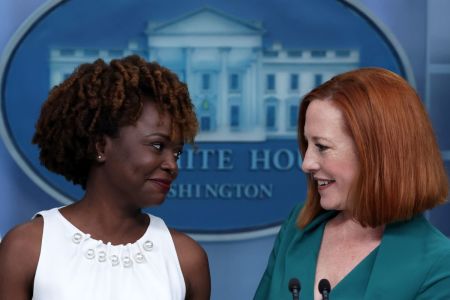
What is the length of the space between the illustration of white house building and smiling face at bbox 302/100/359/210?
1.03 meters

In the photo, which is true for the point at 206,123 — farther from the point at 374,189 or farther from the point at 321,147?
the point at 374,189

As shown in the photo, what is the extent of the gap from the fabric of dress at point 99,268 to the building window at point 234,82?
1.06 m

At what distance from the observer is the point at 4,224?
3178 mm

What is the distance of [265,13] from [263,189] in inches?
22.8

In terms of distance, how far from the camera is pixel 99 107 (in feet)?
6.99

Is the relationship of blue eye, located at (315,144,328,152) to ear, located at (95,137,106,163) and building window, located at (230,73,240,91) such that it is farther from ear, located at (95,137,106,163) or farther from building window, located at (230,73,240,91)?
building window, located at (230,73,240,91)

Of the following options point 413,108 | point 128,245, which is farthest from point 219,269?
point 413,108

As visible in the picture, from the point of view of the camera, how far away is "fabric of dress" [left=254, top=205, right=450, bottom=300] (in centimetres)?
199

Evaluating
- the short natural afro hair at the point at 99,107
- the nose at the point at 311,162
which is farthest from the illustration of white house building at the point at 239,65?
the nose at the point at 311,162

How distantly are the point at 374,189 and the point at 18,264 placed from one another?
0.78 metres

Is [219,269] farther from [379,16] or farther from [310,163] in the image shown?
[310,163]

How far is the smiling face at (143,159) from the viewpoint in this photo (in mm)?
2119

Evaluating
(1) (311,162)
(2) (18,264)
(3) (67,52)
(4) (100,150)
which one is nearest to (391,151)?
(1) (311,162)

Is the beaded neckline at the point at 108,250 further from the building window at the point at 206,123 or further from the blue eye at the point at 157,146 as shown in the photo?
the building window at the point at 206,123
